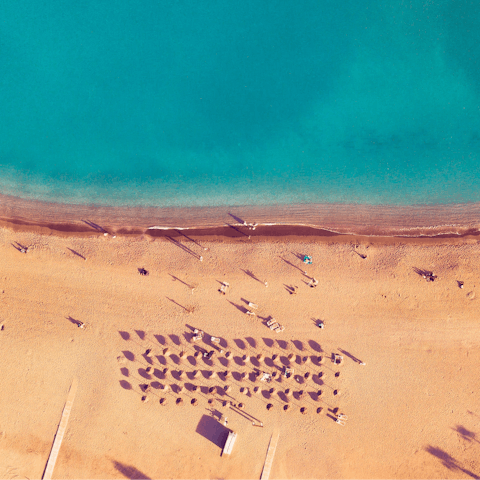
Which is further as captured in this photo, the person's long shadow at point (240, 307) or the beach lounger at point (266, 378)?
the person's long shadow at point (240, 307)

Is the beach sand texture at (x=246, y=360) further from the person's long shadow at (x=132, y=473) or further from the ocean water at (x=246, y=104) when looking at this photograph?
the ocean water at (x=246, y=104)

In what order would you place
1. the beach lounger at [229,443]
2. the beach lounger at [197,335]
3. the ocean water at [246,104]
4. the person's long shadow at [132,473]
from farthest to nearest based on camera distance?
the ocean water at [246,104] → the beach lounger at [197,335] → the person's long shadow at [132,473] → the beach lounger at [229,443]

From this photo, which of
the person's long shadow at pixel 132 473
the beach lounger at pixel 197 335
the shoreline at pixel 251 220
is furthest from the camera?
the shoreline at pixel 251 220

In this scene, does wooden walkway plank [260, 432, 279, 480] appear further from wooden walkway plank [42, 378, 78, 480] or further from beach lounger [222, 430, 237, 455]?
wooden walkway plank [42, 378, 78, 480]

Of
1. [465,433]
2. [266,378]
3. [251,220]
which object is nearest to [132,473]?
[266,378]

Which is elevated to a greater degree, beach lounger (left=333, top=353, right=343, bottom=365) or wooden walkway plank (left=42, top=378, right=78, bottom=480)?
beach lounger (left=333, top=353, right=343, bottom=365)

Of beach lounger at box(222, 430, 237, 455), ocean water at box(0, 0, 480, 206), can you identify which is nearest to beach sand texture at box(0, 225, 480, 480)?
beach lounger at box(222, 430, 237, 455)

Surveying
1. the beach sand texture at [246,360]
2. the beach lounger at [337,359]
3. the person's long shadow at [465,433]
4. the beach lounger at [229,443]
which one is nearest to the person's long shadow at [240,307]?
the beach sand texture at [246,360]
